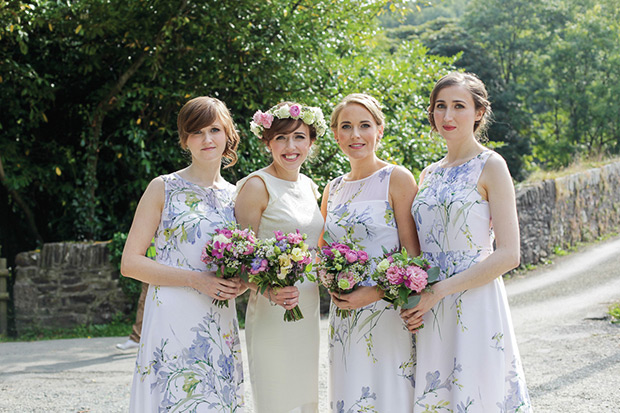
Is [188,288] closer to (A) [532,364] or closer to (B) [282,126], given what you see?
(B) [282,126]

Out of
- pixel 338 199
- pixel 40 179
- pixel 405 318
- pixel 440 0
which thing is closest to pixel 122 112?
pixel 40 179

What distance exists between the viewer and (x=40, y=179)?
399 inches

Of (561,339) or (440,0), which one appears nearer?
(561,339)

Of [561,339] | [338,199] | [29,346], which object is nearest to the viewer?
[338,199]

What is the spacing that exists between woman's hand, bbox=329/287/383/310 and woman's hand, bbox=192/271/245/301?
1.79ft

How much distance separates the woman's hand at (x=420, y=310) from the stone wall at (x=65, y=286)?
7.09 metres

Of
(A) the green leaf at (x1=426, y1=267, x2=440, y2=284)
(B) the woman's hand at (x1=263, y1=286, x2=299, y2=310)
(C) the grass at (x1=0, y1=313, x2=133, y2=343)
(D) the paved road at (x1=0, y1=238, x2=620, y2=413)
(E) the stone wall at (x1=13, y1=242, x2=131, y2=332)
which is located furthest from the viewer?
(E) the stone wall at (x1=13, y1=242, x2=131, y2=332)

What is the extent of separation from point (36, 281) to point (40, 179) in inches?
69.2

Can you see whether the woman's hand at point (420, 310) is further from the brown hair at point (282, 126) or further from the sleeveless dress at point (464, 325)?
the brown hair at point (282, 126)

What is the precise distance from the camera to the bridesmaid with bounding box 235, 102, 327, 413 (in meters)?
3.72

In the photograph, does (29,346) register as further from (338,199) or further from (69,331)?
(338,199)

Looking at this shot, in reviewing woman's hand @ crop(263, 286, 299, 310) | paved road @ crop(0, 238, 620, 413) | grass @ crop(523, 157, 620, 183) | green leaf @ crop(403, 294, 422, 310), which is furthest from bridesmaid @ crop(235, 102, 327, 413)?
grass @ crop(523, 157, 620, 183)

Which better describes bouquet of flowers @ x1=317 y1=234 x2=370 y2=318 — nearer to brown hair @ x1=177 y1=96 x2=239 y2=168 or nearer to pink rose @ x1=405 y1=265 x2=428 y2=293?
pink rose @ x1=405 y1=265 x2=428 y2=293

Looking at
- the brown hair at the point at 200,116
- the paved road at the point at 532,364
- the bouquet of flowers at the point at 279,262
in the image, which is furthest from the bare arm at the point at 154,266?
the paved road at the point at 532,364
